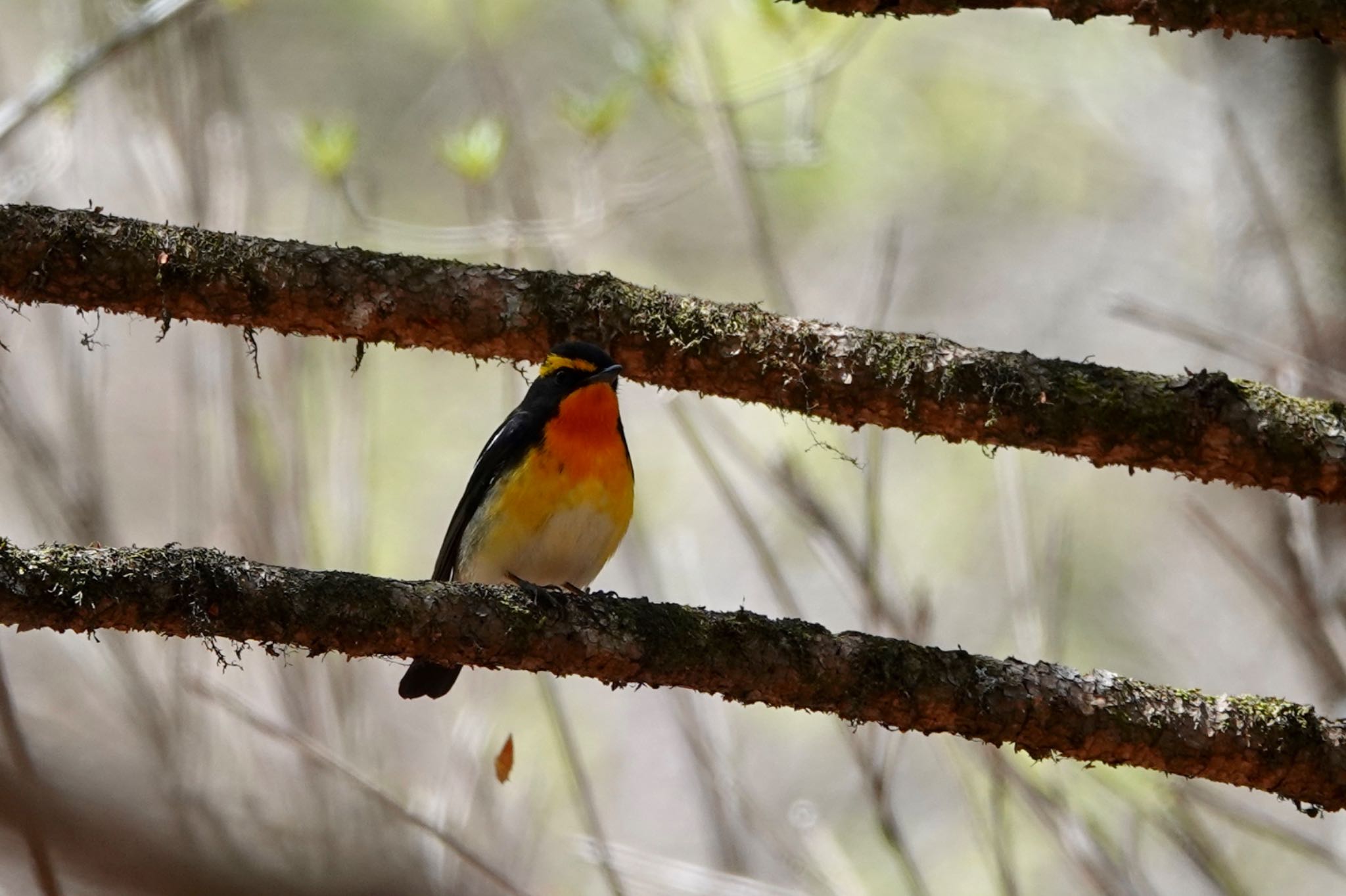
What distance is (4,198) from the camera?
5.56 metres

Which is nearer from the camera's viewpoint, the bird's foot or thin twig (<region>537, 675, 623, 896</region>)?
the bird's foot

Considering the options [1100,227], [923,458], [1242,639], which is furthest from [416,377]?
[1242,639]

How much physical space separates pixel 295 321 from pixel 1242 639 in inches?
276

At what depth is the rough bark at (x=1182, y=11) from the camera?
348 cm

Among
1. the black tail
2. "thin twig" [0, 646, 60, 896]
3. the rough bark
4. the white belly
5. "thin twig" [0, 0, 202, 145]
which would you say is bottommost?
"thin twig" [0, 646, 60, 896]

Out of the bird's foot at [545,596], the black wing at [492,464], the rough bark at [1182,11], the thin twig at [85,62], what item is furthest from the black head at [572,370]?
the thin twig at [85,62]

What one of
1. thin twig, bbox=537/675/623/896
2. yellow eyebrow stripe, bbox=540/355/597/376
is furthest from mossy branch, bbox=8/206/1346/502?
thin twig, bbox=537/675/623/896

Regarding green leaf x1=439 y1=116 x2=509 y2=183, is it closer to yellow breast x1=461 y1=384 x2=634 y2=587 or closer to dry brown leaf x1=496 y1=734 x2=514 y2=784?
yellow breast x1=461 y1=384 x2=634 y2=587

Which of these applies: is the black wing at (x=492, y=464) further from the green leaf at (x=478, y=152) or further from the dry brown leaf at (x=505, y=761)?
the green leaf at (x=478, y=152)

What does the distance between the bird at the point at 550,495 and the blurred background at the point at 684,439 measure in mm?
343

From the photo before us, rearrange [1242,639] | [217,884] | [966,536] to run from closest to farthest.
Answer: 1. [217,884]
2. [1242,639]
3. [966,536]

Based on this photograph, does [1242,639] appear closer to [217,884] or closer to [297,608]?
[297,608]

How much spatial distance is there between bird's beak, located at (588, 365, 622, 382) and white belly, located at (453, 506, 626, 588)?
42 centimetres

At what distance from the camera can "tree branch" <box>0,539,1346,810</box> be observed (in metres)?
2.96
